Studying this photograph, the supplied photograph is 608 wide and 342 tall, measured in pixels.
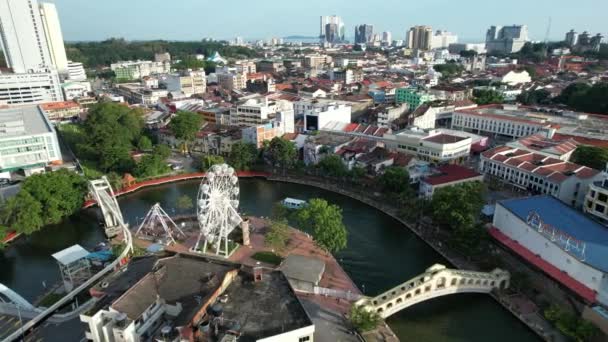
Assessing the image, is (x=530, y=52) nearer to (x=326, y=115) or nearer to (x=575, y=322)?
(x=326, y=115)

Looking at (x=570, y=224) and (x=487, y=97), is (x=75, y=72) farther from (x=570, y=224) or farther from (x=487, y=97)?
(x=570, y=224)

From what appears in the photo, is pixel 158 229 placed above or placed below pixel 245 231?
below

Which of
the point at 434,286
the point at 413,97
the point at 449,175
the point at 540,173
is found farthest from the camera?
the point at 413,97

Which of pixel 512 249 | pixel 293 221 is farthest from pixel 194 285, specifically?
pixel 512 249

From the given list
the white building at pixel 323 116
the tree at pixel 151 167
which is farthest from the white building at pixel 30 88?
the white building at pixel 323 116

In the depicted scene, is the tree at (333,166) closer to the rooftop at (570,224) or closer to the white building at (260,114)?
the white building at (260,114)

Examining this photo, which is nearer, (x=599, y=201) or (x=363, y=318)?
(x=363, y=318)

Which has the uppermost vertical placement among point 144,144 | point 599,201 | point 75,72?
point 75,72

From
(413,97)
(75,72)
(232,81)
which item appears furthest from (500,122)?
(75,72)
